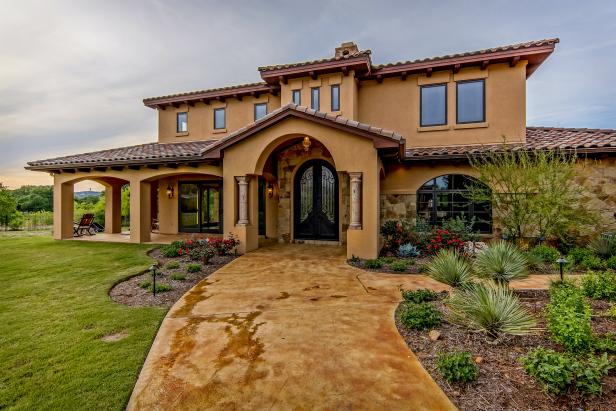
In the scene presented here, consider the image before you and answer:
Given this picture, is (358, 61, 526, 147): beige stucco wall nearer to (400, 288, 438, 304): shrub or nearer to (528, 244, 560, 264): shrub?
(528, 244, 560, 264): shrub

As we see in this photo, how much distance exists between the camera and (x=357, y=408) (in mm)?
2590

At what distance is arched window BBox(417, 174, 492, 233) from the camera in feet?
34.6

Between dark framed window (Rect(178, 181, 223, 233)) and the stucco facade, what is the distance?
2.23 metres

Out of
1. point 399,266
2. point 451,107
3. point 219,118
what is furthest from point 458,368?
point 219,118

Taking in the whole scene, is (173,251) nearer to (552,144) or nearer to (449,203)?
(449,203)

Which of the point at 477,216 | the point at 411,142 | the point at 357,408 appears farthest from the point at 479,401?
the point at 411,142

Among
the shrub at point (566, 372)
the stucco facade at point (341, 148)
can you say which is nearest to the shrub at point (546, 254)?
the stucco facade at point (341, 148)

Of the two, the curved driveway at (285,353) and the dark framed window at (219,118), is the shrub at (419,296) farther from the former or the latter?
the dark framed window at (219,118)

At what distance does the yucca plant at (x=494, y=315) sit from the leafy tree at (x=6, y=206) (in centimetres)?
2421

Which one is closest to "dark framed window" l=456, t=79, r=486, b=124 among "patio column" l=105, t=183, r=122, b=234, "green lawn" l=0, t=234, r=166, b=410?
"green lawn" l=0, t=234, r=166, b=410

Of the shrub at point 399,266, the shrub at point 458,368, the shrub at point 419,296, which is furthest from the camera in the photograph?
the shrub at point 399,266

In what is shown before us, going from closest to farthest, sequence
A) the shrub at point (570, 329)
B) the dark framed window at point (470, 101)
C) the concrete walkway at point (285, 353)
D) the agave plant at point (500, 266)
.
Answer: the concrete walkway at point (285, 353) < the shrub at point (570, 329) < the agave plant at point (500, 266) < the dark framed window at point (470, 101)

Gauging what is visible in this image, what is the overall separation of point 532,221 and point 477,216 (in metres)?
2.73

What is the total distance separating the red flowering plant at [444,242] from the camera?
27.3 feet
